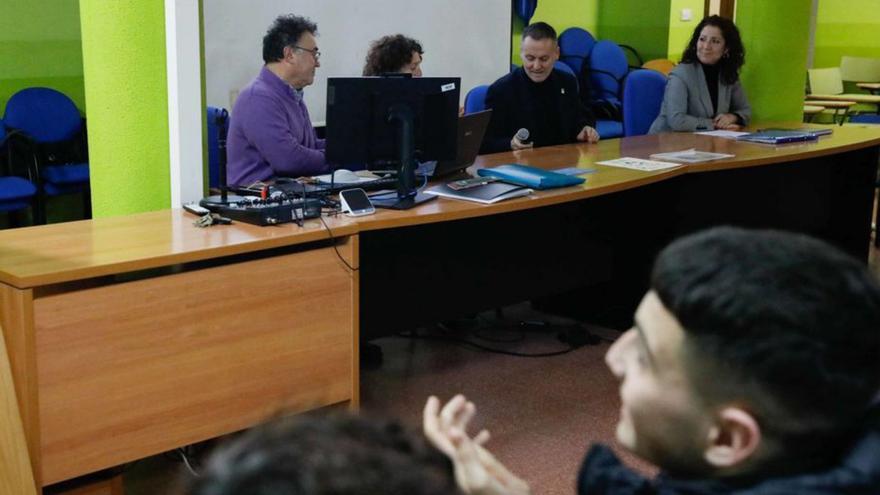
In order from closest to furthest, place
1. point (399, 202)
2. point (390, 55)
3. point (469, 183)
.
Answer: point (399, 202) → point (469, 183) → point (390, 55)

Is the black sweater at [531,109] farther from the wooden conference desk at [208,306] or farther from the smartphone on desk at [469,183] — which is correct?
the smartphone on desk at [469,183]

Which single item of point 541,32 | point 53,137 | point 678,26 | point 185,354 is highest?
point 678,26

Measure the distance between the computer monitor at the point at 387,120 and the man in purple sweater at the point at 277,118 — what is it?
2.21ft

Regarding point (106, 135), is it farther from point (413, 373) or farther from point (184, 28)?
point (413, 373)

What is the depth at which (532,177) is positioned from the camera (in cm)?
357

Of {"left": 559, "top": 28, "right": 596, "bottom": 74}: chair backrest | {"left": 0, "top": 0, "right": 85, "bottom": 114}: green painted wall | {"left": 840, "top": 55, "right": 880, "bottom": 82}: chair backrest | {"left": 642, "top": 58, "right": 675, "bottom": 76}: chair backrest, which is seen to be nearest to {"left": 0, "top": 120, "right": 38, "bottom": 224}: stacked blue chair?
{"left": 0, "top": 0, "right": 85, "bottom": 114}: green painted wall

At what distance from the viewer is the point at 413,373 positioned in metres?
3.96

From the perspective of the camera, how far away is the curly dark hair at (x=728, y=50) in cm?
549

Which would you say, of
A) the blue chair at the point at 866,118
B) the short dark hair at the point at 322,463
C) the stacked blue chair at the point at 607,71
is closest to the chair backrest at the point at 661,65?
the stacked blue chair at the point at 607,71

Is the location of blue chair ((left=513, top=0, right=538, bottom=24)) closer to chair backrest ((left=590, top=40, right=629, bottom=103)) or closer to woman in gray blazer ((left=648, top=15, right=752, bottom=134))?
chair backrest ((left=590, top=40, right=629, bottom=103))

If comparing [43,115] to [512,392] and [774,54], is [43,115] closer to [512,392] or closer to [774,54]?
[512,392]

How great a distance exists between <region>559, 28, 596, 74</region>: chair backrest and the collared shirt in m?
4.50

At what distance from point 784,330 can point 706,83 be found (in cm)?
→ 502

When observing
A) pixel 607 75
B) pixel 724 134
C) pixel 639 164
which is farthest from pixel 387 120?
pixel 607 75
